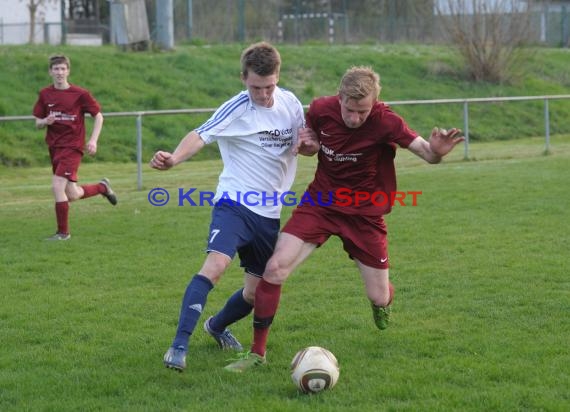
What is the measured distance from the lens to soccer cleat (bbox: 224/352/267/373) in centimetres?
559

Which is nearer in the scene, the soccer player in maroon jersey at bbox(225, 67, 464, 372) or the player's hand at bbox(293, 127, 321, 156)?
the soccer player in maroon jersey at bbox(225, 67, 464, 372)

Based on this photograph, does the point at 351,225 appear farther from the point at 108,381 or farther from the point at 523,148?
the point at 523,148

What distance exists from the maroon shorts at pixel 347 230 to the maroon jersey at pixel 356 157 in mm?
60

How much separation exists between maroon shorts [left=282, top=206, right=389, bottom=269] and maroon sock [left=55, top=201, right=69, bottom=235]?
5.31 metres

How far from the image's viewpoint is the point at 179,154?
5.71 metres

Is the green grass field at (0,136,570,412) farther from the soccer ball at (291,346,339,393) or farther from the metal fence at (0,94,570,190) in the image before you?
the metal fence at (0,94,570,190)

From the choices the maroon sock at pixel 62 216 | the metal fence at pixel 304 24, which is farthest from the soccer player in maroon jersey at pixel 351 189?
the metal fence at pixel 304 24

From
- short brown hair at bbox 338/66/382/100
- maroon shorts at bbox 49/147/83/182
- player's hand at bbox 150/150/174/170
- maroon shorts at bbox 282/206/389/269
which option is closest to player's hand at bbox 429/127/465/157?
→ short brown hair at bbox 338/66/382/100

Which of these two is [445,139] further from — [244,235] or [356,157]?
[244,235]

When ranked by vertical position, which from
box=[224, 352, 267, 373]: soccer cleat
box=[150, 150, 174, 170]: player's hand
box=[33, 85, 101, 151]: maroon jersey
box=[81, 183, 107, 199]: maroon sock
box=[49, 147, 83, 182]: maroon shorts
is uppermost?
box=[33, 85, 101, 151]: maroon jersey

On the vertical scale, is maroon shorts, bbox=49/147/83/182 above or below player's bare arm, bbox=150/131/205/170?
below

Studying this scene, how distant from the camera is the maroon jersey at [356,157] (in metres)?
5.92

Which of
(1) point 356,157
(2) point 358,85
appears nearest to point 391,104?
(1) point 356,157

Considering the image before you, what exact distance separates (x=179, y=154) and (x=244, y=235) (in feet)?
2.00
